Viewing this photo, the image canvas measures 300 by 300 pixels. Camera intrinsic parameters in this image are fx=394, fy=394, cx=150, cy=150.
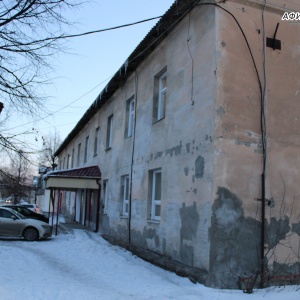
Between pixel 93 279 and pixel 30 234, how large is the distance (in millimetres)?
9028

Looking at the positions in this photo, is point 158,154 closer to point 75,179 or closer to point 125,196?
point 125,196

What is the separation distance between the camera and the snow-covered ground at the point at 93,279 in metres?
7.28

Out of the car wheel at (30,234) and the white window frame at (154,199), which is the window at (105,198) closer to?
the car wheel at (30,234)

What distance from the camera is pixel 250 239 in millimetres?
8258

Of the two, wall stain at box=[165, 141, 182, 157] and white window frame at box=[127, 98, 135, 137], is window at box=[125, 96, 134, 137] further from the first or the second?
wall stain at box=[165, 141, 182, 157]

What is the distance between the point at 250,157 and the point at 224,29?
2892 millimetres

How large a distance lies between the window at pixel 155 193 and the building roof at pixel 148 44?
4004 millimetres

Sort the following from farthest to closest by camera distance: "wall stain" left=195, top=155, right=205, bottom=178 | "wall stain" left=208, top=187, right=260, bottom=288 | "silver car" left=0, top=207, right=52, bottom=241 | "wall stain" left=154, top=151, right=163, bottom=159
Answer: "silver car" left=0, top=207, right=52, bottom=241
"wall stain" left=154, top=151, right=163, bottom=159
"wall stain" left=195, top=155, right=205, bottom=178
"wall stain" left=208, top=187, right=260, bottom=288

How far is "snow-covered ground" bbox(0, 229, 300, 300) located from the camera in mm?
7277

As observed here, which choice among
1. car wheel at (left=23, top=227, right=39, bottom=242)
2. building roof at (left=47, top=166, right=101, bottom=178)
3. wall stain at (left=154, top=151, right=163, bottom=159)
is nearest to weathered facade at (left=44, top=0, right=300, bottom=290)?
wall stain at (left=154, top=151, right=163, bottom=159)

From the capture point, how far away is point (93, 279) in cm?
873

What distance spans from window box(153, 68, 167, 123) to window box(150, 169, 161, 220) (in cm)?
169

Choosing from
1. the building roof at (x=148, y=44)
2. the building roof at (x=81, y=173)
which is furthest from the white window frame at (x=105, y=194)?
the building roof at (x=148, y=44)

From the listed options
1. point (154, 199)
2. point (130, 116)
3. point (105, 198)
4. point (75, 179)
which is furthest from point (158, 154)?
point (75, 179)
